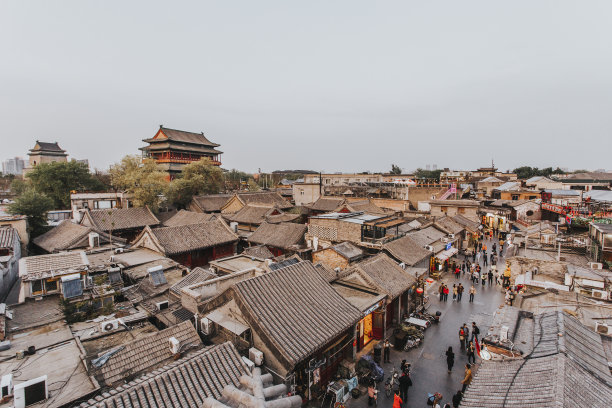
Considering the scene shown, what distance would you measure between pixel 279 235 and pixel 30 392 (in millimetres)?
20482

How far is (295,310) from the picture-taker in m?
10.3

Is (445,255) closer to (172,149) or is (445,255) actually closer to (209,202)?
(209,202)

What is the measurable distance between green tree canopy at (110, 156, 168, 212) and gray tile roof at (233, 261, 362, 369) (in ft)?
98.4

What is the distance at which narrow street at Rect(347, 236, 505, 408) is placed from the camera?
10969mm

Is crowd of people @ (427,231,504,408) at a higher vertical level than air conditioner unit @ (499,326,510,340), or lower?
lower

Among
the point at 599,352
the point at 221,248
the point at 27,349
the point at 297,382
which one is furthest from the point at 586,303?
the point at 221,248

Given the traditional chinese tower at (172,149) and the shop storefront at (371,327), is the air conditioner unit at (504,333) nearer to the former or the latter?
the shop storefront at (371,327)

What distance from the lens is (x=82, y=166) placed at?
39844mm

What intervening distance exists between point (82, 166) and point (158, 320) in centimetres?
3750

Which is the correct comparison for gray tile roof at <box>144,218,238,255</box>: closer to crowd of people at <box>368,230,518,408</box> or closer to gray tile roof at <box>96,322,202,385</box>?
gray tile roof at <box>96,322,202,385</box>

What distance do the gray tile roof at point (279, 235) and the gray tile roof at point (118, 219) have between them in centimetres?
1168

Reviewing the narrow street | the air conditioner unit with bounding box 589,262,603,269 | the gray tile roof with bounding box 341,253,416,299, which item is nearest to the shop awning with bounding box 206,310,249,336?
the narrow street

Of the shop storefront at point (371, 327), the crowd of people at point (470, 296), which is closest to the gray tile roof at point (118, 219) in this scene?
the shop storefront at point (371, 327)

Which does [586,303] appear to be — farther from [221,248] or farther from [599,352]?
[221,248]
